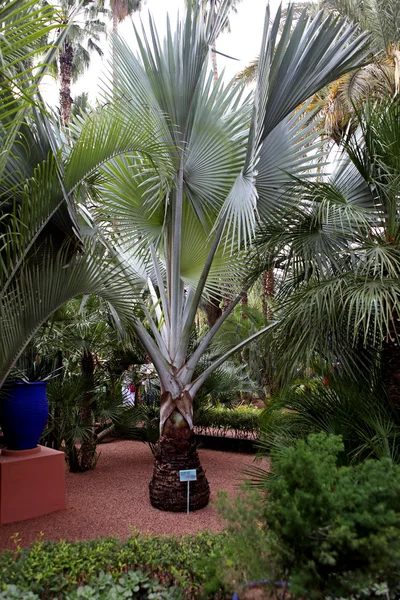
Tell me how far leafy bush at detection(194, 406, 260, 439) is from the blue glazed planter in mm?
4336

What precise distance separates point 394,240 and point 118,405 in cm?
499

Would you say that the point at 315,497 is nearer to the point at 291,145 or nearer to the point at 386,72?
the point at 291,145

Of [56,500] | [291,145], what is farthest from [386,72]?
[56,500]

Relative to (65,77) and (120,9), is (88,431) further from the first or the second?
(120,9)

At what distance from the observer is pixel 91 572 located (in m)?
2.67

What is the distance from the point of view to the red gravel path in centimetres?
454

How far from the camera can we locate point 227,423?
9.30m

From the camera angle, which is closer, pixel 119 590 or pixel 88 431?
pixel 119 590

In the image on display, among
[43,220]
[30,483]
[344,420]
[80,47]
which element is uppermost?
[80,47]

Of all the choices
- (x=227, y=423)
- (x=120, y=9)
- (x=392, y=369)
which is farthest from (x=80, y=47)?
(x=392, y=369)

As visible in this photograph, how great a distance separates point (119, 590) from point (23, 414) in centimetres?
293

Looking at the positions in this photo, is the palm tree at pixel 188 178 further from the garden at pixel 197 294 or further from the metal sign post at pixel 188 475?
the metal sign post at pixel 188 475

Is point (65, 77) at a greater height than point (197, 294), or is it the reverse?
point (65, 77)

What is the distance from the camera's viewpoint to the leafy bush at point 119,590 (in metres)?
2.38
